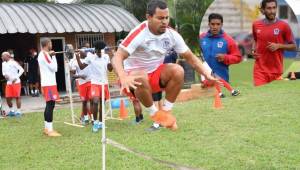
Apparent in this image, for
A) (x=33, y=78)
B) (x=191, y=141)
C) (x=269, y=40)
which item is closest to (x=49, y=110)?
(x=191, y=141)

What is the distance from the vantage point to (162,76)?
16.7ft

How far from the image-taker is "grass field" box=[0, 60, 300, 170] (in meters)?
6.33

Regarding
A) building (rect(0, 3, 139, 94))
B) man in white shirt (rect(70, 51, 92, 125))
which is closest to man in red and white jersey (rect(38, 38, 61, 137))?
man in white shirt (rect(70, 51, 92, 125))

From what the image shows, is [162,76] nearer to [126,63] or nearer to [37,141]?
[126,63]

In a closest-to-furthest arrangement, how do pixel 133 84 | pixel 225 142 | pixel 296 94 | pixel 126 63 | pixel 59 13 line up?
pixel 133 84, pixel 126 63, pixel 225 142, pixel 296 94, pixel 59 13

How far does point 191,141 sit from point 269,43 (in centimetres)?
284

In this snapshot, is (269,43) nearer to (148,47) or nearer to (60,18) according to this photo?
(148,47)

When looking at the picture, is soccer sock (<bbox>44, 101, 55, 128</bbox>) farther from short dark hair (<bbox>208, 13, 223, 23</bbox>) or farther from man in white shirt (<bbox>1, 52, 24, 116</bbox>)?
short dark hair (<bbox>208, 13, 223, 23</bbox>)

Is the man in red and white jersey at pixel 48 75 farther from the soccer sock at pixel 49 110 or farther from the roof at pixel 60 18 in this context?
the roof at pixel 60 18

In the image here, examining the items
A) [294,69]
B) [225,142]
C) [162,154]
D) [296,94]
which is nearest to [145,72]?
[294,69]

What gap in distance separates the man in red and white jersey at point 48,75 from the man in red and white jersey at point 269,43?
4.62 meters

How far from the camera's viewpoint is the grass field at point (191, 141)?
249 inches

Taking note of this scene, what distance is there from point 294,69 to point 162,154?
256 cm

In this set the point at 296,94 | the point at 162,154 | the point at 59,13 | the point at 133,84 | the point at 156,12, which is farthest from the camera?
the point at 59,13
